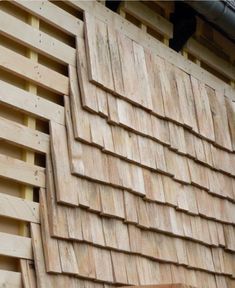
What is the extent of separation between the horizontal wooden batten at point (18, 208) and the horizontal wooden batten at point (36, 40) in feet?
3.10

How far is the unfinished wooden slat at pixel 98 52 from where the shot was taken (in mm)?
4953

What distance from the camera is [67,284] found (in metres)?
4.32

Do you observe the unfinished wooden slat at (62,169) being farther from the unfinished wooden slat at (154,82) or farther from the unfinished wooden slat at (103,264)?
the unfinished wooden slat at (154,82)

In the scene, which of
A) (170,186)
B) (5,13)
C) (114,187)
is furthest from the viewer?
(170,186)

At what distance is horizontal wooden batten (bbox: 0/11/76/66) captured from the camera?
4387mm

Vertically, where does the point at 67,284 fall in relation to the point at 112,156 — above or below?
below

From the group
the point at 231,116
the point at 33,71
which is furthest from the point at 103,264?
the point at 231,116

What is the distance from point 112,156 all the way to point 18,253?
1.10m

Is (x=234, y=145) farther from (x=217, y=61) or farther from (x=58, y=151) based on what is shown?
(x=58, y=151)

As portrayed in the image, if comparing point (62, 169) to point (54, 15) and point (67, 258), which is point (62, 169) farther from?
point (54, 15)

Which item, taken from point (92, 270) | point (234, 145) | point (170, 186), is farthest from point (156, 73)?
point (92, 270)

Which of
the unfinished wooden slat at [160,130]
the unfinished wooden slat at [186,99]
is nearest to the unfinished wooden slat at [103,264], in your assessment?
the unfinished wooden slat at [160,130]

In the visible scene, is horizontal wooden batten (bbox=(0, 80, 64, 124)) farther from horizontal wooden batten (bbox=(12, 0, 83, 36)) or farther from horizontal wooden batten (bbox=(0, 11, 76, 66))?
horizontal wooden batten (bbox=(12, 0, 83, 36))

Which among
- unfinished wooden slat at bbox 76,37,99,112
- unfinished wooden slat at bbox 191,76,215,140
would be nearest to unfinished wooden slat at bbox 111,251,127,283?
unfinished wooden slat at bbox 76,37,99,112
